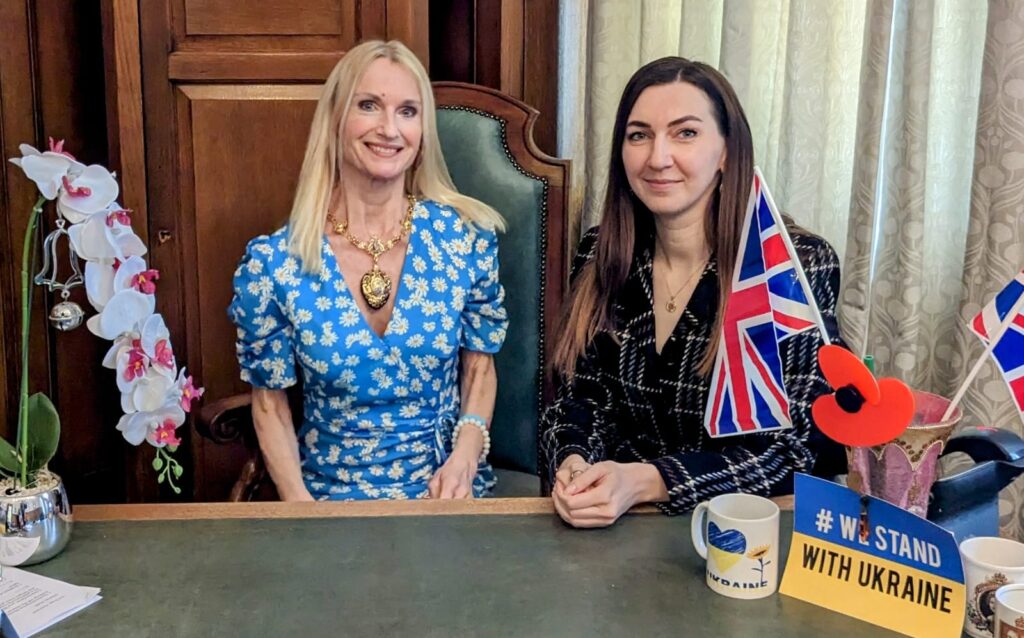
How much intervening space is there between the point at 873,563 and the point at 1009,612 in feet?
0.46

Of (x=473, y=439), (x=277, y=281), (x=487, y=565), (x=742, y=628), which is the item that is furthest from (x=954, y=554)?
(x=277, y=281)

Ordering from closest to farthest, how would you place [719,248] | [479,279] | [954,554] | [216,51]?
[954,554] < [719,248] < [479,279] < [216,51]

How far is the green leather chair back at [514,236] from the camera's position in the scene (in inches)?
76.9

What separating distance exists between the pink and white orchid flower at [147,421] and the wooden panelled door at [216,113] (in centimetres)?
95

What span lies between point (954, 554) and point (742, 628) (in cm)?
21

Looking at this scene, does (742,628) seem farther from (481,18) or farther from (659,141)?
(481,18)

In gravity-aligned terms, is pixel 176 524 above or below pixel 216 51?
below

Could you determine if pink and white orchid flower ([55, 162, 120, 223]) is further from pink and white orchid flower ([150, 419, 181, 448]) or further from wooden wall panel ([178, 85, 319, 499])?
wooden wall panel ([178, 85, 319, 499])

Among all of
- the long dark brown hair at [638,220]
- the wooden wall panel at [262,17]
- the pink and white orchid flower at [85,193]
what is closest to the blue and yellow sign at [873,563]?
the long dark brown hair at [638,220]

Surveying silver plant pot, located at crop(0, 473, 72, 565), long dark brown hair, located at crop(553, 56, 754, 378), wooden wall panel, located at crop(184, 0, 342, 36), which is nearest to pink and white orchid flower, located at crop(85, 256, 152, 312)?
silver plant pot, located at crop(0, 473, 72, 565)

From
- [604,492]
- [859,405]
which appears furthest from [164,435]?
[859,405]

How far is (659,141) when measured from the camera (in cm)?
158

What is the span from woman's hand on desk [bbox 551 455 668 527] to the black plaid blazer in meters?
0.10

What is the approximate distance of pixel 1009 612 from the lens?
881 mm
